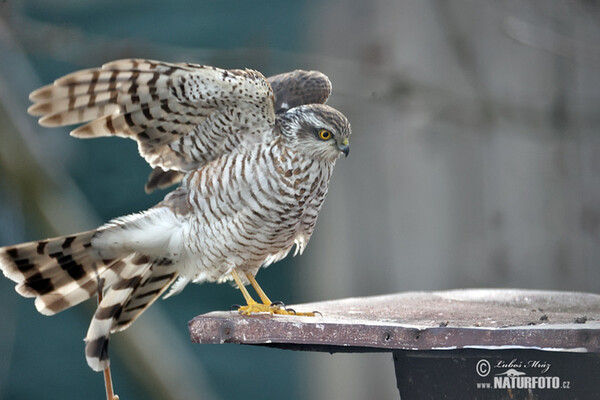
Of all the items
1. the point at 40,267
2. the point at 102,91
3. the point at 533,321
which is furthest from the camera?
the point at 40,267

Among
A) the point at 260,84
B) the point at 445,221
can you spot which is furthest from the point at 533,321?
the point at 445,221

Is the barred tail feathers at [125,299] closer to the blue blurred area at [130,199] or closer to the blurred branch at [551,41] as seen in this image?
the blue blurred area at [130,199]

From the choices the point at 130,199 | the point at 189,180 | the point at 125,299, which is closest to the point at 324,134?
the point at 189,180

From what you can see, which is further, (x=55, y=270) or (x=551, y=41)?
(x=551, y=41)

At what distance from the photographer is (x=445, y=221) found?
410 cm

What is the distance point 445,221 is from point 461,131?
450 millimetres

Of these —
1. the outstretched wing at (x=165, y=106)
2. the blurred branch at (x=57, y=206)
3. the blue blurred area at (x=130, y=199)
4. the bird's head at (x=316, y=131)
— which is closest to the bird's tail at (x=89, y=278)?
the outstretched wing at (x=165, y=106)

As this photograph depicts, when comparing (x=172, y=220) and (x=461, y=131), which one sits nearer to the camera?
(x=172, y=220)

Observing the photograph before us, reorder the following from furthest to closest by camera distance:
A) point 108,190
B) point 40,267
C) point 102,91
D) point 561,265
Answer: point 108,190, point 561,265, point 40,267, point 102,91

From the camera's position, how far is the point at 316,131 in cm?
277

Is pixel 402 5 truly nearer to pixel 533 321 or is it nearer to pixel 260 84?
pixel 260 84

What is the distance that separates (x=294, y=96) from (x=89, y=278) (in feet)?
3.21

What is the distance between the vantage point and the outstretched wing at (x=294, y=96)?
120 inches

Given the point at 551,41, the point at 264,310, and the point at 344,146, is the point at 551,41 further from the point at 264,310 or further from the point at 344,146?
the point at 264,310
